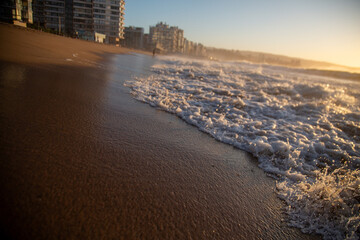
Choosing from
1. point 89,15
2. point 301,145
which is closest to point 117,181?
point 301,145

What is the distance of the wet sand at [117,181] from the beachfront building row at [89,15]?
63.9 metres

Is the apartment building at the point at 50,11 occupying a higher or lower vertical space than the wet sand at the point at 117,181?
higher

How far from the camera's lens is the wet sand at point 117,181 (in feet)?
3.63

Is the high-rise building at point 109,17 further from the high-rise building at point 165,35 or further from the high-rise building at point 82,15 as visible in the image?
the high-rise building at point 165,35

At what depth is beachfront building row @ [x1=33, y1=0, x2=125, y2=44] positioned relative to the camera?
179 ft

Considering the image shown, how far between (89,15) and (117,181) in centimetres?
6993

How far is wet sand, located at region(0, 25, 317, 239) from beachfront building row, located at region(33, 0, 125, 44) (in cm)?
6392

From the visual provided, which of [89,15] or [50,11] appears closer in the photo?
[89,15]

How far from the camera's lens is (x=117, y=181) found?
147cm

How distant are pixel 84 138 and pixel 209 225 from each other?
5.25 feet

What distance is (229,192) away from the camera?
5.55 feet

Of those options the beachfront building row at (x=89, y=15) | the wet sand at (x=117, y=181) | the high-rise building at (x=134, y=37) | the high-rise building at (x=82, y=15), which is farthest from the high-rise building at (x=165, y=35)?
the wet sand at (x=117, y=181)

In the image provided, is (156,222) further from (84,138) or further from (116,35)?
(116,35)

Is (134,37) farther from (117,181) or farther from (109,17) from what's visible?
(117,181)
